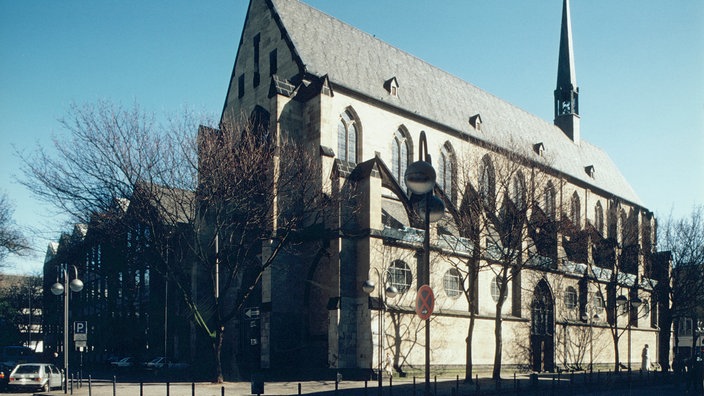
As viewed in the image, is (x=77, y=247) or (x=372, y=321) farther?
(x=77, y=247)

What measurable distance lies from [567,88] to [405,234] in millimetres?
38435

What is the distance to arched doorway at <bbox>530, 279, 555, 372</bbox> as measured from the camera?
132 ft

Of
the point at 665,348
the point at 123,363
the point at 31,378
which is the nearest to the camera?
the point at 31,378

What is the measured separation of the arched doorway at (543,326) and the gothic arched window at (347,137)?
596 inches

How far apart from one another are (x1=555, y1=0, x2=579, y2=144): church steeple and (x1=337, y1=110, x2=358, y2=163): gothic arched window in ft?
111

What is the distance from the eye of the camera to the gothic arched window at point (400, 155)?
3819 centimetres

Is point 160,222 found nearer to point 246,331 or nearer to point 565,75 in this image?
point 246,331

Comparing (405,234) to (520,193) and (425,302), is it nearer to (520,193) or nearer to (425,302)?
(520,193)

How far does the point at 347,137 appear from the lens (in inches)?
1398

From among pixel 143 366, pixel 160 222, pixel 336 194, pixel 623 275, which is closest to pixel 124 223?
pixel 160 222

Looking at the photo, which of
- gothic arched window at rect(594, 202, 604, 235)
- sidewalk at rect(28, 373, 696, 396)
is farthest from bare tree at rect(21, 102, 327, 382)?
gothic arched window at rect(594, 202, 604, 235)

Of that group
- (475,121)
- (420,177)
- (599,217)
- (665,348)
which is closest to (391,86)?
(475,121)

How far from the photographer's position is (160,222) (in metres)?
25.3

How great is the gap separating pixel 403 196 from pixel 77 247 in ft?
62.0
